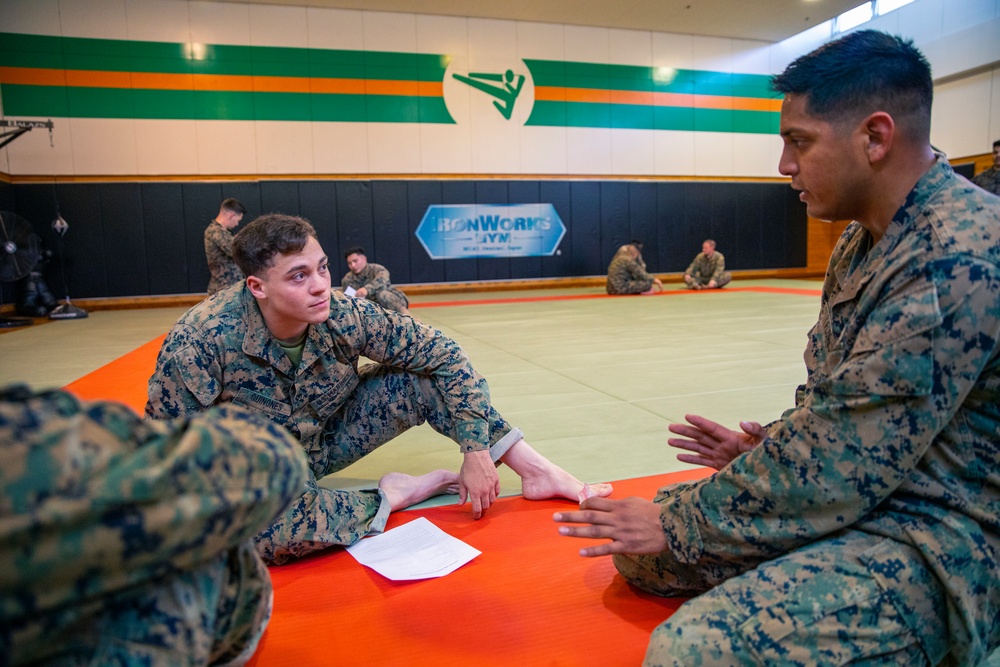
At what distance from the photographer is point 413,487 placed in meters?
2.50

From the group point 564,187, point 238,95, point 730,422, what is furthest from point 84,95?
point 730,422

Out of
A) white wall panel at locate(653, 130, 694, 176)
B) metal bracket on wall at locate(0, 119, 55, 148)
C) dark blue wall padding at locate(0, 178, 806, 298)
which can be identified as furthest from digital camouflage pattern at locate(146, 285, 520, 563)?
white wall panel at locate(653, 130, 694, 176)

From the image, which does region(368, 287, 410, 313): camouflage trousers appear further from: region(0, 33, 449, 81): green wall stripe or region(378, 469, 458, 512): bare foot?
region(378, 469, 458, 512): bare foot

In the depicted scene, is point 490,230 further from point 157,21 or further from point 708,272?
point 157,21

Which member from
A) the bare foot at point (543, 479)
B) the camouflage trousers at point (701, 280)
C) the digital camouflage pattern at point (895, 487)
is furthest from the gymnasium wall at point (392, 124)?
the digital camouflage pattern at point (895, 487)

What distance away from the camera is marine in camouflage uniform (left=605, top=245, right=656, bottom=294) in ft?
38.2

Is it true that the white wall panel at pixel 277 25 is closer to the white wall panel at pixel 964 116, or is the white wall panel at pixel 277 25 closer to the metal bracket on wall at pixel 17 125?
the metal bracket on wall at pixel 17 125

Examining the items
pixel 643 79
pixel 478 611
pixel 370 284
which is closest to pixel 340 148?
pixel 370 284

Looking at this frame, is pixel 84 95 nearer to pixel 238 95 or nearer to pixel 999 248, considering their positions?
pixel 238 95

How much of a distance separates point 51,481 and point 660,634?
3.44 ft

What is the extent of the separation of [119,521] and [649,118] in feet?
47.6

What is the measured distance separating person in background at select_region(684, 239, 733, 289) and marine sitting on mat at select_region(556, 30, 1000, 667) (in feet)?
38.3

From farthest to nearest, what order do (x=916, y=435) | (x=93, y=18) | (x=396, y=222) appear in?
(x=396, y=222), (x=93, y=18), (x=916, y=435)

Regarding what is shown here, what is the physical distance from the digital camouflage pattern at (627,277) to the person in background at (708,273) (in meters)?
1.34
